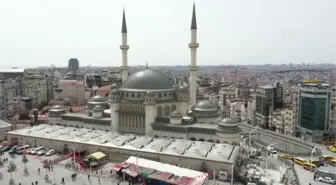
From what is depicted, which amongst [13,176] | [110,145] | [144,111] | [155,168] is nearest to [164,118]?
[144,111]

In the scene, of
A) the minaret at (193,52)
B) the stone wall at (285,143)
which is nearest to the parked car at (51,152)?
the minaret at (193,52)

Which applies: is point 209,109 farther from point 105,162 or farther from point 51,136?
point 51,136

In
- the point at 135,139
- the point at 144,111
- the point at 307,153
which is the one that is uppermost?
the point at 144,111

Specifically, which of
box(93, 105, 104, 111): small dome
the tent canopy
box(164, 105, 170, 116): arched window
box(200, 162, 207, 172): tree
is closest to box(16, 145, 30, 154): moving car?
the tent canopy

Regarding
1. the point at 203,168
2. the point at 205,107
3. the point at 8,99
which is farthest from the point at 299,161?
the point at 8,99

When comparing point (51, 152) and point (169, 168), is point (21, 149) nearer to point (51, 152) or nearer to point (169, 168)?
point (51, 152)

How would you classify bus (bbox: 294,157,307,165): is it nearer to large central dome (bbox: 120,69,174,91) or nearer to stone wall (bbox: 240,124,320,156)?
stone wall (bbox: 240,124,320,156)

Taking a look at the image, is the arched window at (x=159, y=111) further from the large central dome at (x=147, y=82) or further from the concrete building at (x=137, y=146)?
the concrete building at (x=137, y=146)
